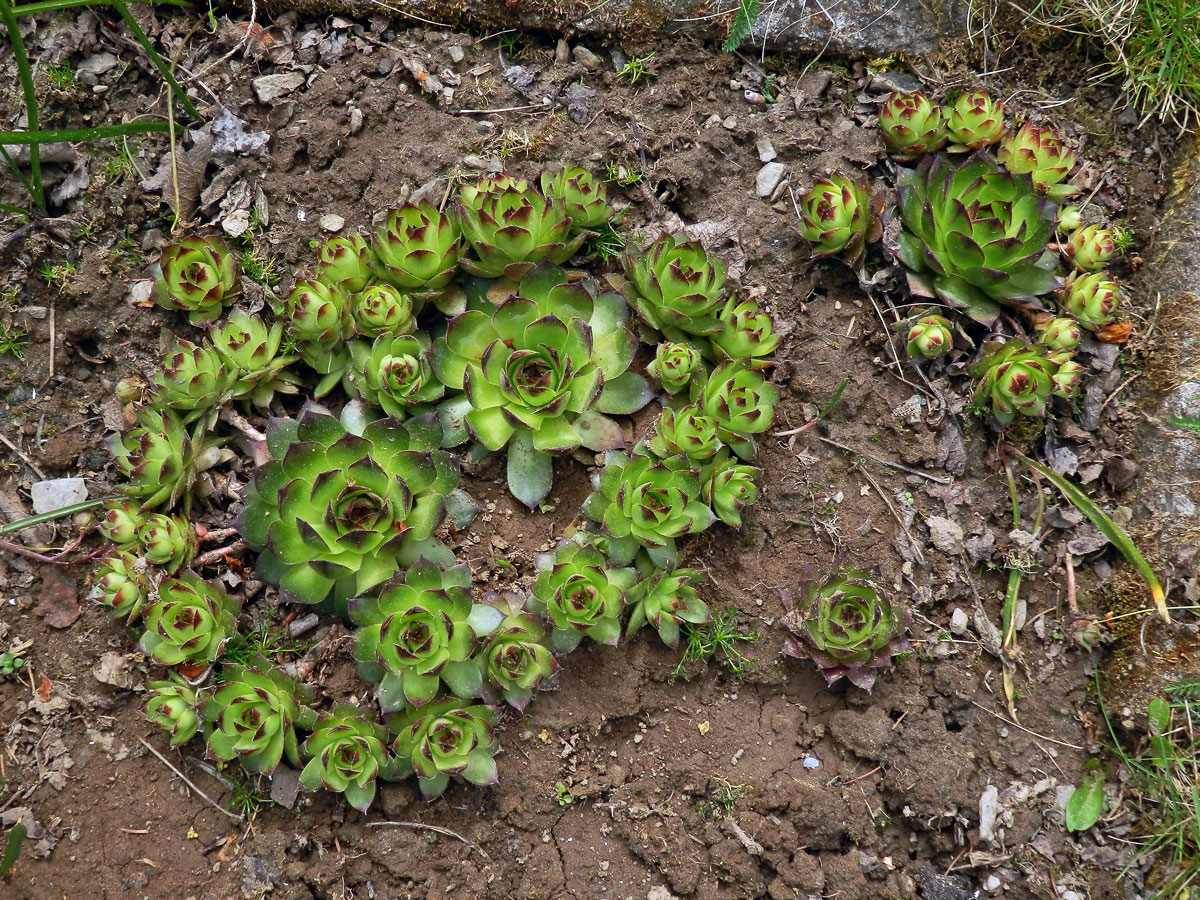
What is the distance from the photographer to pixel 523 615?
2918mm

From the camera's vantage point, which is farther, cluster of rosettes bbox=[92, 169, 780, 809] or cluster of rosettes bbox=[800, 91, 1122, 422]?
cluster of rosettes bbox=[800, 91, 1122, 422]

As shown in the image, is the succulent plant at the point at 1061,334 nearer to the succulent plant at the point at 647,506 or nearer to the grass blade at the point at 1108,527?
the grass blade at the point at 1108,527

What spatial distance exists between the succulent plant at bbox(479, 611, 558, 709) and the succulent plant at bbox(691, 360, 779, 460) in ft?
3.27

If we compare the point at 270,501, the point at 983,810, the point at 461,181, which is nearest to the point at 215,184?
the point at 461,181

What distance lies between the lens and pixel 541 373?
310 cm

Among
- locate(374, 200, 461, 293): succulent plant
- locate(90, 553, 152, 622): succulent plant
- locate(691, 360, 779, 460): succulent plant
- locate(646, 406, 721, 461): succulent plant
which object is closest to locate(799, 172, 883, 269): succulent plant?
locate(691, 360, 779, 460): succulent plant

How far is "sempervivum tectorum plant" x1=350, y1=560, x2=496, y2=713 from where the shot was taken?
2.75 meters

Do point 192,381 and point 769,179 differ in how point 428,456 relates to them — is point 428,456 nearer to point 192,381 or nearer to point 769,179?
point 192,381

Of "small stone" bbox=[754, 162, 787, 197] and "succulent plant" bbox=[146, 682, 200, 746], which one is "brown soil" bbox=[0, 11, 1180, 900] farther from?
"succulent plant" bbox=[146, 682, 200, 746]

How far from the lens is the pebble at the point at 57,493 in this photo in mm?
3096

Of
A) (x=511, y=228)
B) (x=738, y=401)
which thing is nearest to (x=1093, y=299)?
(x=738, y=401)

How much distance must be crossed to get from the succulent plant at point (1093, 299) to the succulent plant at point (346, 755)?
3134mm

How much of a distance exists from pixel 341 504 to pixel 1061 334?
9.21 feet

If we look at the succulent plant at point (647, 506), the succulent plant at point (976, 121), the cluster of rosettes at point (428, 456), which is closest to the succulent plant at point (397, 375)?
the cluster of rosettes at point (428, 456)
